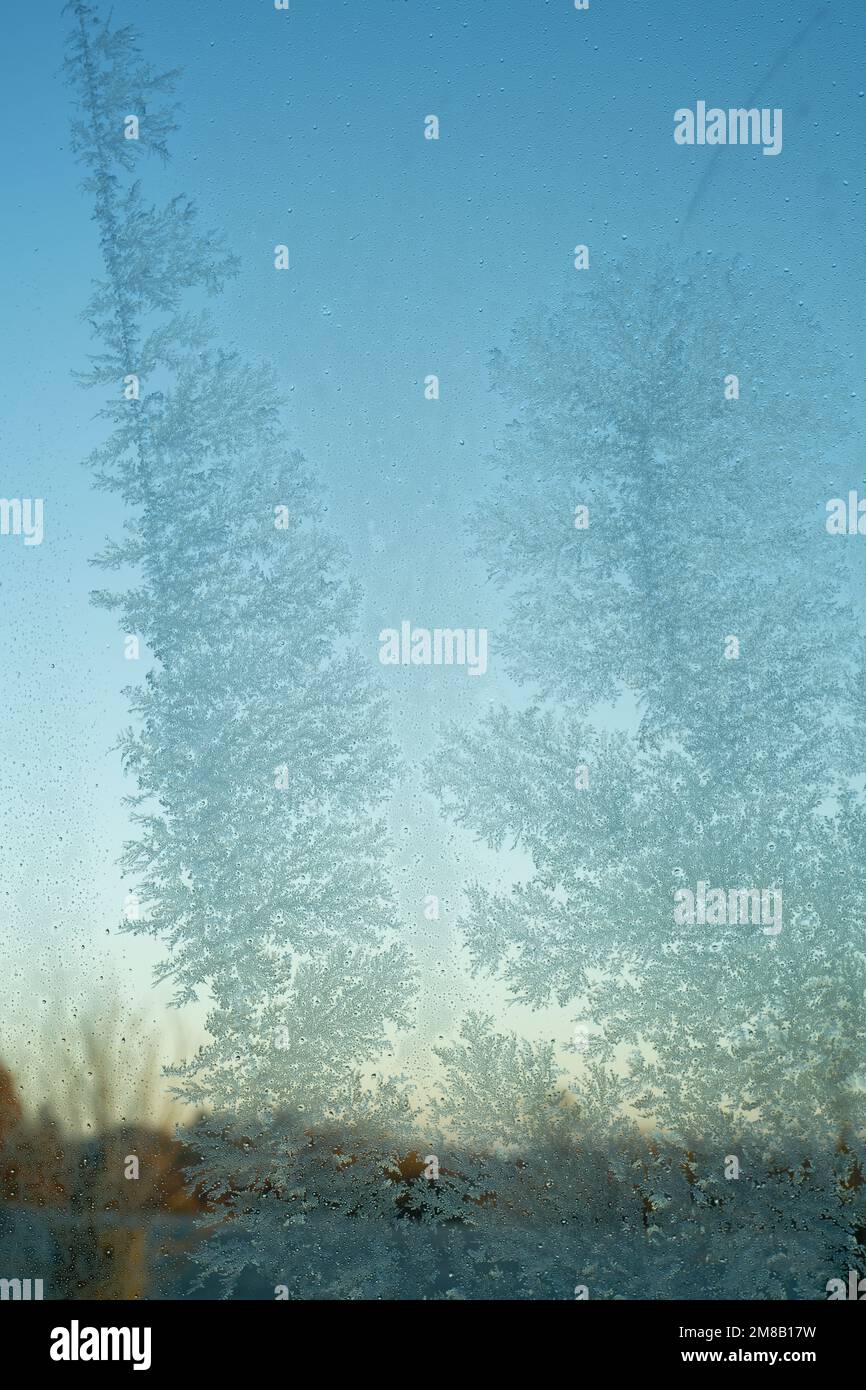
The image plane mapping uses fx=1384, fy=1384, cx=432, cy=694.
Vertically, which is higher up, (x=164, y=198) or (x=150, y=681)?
(x=164, y=198)

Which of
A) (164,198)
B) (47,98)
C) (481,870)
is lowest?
(481,870)

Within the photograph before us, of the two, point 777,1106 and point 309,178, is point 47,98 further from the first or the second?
point 777,1106

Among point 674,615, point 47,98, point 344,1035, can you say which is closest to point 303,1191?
point 344,1035

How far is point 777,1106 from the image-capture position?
7.20ft

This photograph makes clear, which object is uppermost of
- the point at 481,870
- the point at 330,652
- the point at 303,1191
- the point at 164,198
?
the point at 164,198

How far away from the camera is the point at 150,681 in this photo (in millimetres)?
2342

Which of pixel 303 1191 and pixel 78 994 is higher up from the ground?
pixel 78 994

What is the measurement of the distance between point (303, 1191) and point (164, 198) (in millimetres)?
1691

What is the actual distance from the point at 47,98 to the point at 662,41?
1.08 metres

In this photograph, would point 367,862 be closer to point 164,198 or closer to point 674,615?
point 674,615

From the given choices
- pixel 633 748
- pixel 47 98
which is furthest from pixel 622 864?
pixel 47 98

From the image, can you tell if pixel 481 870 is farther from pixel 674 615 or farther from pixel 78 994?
pixel 78 994

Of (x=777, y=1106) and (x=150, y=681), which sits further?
(x=150, y=681)

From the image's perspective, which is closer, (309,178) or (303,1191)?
(303,1191)
